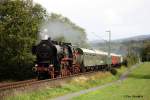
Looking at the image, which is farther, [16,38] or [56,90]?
[16,38]

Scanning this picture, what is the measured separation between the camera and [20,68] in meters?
42.0

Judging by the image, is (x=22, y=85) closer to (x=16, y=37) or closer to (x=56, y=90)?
(x=56, y=90)

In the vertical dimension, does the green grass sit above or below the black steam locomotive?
below

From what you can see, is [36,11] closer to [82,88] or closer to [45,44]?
[45,44]

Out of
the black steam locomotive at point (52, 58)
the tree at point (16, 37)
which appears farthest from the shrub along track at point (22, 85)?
the tree at point (16, 37)

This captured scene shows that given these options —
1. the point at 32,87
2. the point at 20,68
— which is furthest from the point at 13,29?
the point at 32,87

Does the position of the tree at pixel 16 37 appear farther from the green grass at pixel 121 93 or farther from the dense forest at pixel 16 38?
the green grass at pixel 121 93

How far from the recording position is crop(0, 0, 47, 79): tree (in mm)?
38875

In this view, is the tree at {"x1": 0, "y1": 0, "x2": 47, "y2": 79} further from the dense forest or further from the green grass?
the green grass

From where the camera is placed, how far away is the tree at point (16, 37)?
38.9 meters

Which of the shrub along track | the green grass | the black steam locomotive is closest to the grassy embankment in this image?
the shrub along track

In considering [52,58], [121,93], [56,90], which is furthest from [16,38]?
[121,93]

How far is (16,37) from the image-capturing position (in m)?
38.7

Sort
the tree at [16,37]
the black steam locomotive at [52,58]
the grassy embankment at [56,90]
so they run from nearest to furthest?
the grassy embankment at [56,90]
the black steam locomotive at [52,58]
the tree at [16,37]
